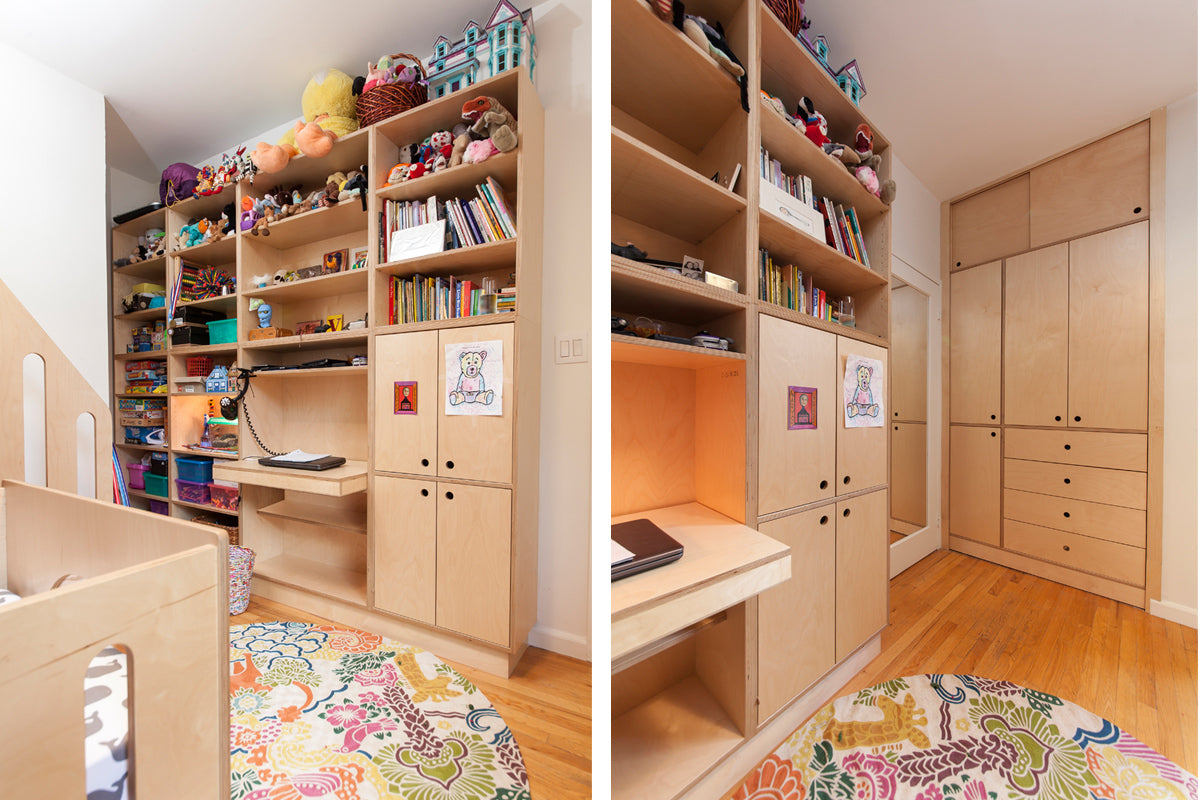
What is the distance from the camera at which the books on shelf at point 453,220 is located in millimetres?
1173

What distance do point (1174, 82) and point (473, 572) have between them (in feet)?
4.97

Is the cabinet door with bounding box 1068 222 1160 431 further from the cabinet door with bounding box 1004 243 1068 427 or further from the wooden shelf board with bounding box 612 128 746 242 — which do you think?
the wooden shelf board with bounding box 612 128 746 242

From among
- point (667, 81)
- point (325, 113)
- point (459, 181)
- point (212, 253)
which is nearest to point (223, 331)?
point (212, 253)

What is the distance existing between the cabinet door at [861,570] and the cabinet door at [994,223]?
560 millimetres

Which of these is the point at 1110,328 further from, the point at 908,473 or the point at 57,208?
the point at 57,208

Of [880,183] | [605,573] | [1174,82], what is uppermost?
[880,183]

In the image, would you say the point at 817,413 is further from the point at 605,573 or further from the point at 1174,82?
the point at 605,573

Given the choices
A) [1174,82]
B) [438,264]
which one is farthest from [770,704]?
[438,264]

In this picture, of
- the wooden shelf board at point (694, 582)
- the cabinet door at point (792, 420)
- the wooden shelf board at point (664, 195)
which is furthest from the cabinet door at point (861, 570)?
the wooden shelf board at point (664, 195)

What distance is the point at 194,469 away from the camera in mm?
1523

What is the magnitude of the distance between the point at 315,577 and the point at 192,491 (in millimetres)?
683

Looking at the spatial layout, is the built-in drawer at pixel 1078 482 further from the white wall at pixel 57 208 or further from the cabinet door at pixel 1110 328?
the white wall at pixel 57 208

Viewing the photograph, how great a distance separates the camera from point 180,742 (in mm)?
499

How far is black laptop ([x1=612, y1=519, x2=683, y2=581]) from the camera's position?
429 mm
